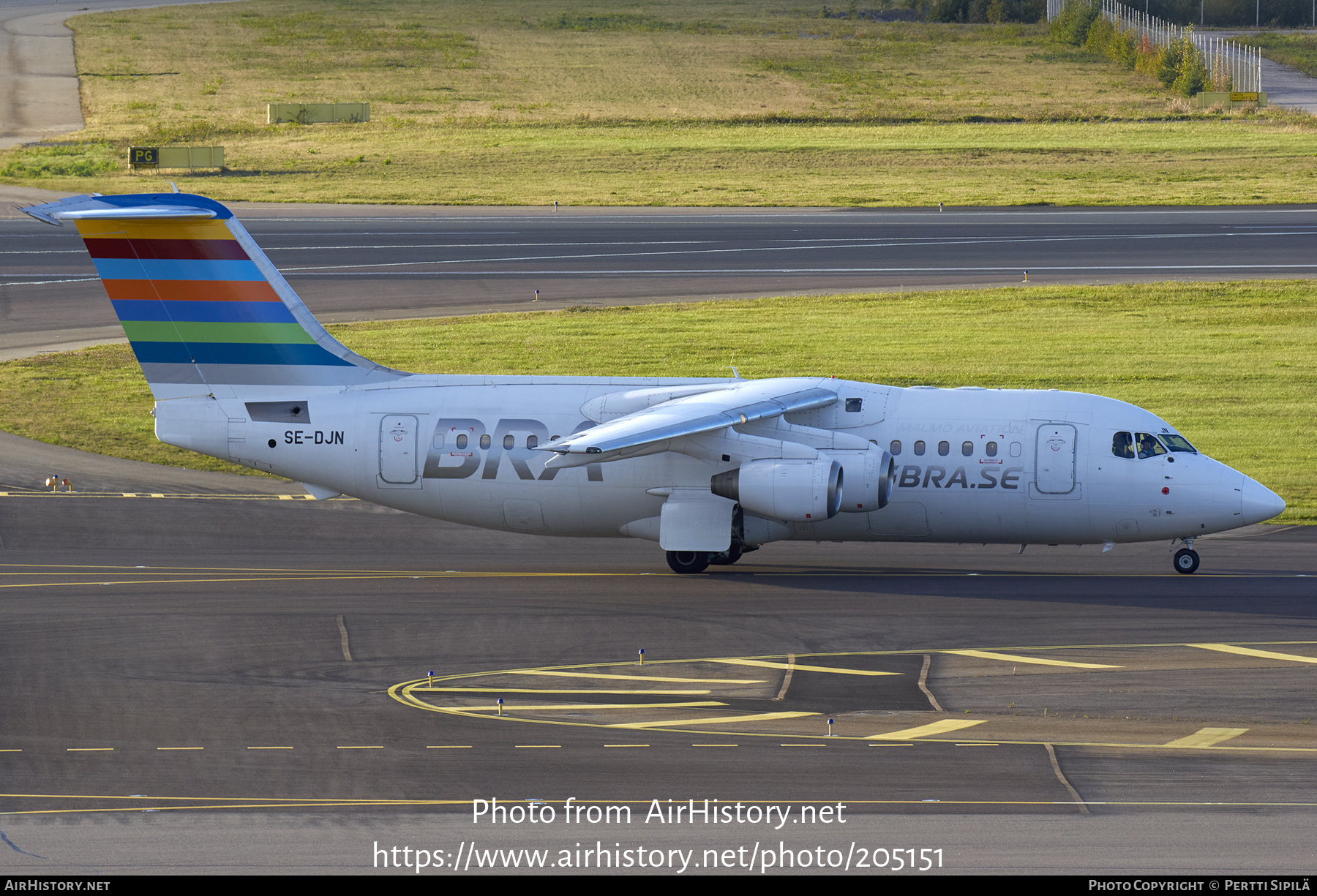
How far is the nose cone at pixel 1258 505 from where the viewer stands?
1022 inches

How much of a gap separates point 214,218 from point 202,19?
113599mm

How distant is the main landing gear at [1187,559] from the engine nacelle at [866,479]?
5635mm

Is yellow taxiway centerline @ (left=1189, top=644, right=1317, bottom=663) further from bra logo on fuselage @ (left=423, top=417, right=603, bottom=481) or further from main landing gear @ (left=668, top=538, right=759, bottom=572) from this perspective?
bra logo on fuselage @ (left=423, top=417, right=603, bottom=481)

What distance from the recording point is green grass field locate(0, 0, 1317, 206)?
241 feet

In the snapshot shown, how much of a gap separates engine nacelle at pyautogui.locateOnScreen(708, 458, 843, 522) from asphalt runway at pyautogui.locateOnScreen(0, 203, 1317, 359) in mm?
26441

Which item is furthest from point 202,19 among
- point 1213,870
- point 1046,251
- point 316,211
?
point 1213,870

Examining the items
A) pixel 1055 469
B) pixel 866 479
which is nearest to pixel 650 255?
pixel 1055 469

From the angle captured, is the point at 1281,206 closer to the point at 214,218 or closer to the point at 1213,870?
the point at 214,218

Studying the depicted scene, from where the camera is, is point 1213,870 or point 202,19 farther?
point 202,19

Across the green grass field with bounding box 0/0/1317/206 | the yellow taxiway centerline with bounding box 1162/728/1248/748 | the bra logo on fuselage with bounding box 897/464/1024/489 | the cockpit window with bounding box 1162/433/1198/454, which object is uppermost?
the green grass field with bounding box 0/0/1317/206

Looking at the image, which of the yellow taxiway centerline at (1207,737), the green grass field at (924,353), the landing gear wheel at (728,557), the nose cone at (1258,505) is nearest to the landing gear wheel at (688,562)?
the landing gear wheel at (728,557)

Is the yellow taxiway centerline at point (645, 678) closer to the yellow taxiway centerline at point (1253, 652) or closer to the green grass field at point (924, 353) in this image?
the yellow taxiway centerline at point (1253, 652)

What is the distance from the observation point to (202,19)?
131 m

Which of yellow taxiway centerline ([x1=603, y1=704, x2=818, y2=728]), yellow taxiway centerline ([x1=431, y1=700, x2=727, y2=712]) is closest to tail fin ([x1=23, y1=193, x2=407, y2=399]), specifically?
yellow taxiway centerline ([x1=431, y1=700, x2=727, y2=712])
